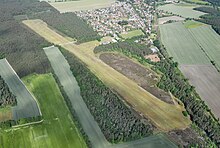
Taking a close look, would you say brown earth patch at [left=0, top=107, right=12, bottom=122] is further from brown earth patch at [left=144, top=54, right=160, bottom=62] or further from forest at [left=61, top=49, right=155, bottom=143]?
brown earth patch at [left=144, top=54, right=160, bottom=62]

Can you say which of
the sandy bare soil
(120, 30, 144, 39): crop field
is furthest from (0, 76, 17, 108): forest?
(120, 30, 144, 39): crop field

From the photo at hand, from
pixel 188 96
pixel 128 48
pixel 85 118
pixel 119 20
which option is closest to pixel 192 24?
pixel 119 20

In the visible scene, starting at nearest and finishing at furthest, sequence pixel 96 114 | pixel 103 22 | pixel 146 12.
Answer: pixel 96 114 → pixel 103 22 → pixel 146 12

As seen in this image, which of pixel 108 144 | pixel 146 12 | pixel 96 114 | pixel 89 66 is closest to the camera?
pixel 108 144

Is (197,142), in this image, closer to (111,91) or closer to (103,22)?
(111,91)

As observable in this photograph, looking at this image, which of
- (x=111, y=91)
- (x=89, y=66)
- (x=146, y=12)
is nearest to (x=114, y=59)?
(x=89, y=66)

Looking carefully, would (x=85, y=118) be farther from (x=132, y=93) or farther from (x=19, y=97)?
(x=19, y=97)

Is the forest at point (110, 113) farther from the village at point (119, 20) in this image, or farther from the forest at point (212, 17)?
the forest at point (212, 17)
